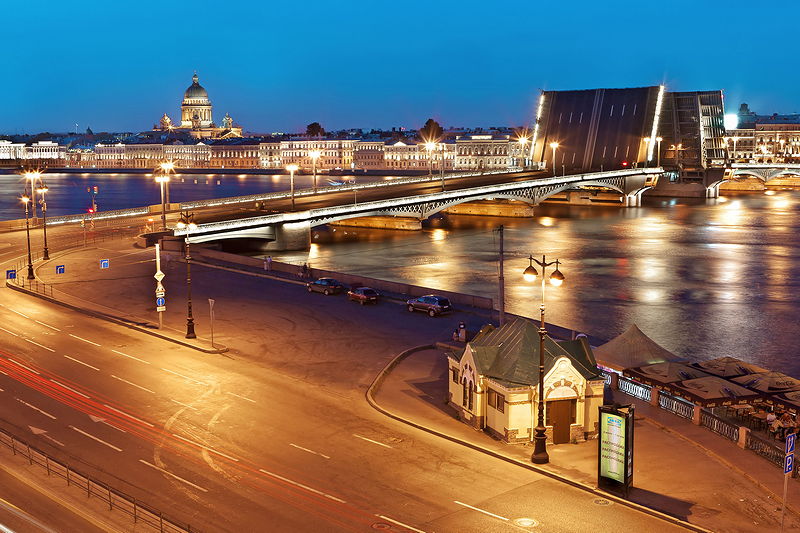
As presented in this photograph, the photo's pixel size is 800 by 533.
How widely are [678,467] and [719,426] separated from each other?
6.45 feet

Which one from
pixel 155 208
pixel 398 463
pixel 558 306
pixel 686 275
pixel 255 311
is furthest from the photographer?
pixel 155 208

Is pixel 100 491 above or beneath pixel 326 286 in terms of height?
beneath

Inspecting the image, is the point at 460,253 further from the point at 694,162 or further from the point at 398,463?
the point at 694,162

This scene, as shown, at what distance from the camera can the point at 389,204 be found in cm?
6106

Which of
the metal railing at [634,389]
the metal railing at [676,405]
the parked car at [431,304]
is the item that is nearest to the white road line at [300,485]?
the metal railing at [676,405]

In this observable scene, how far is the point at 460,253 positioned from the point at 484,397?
119 feet

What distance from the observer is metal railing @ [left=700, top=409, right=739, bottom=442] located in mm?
15913

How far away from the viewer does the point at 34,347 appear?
2305 cm

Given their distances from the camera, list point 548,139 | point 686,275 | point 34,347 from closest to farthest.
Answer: point 34,347 < point 686,275 < point 548,139

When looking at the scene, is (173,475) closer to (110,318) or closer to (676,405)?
(676,405)

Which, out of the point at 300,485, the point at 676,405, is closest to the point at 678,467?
the point at 676,405

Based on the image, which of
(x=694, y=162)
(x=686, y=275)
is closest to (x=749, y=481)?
(x=686, y=275)

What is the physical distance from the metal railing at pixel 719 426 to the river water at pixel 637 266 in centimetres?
980

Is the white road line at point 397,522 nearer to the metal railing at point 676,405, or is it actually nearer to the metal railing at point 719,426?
the metal railing at point 719,426
